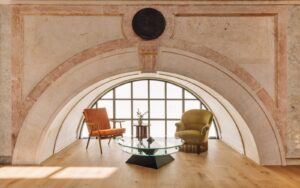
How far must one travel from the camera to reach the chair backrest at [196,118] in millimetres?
7535

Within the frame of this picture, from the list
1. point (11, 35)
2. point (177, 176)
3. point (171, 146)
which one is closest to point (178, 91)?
point (171, 146)

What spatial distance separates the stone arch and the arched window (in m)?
3.53

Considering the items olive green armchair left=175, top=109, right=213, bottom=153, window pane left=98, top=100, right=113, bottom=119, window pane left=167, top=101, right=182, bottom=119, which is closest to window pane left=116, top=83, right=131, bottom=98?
window pane left=98, top=100, right=113, bottom=119

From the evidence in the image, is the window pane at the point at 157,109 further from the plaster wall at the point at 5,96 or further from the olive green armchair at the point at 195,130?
the plaster wall at the point at 5,96

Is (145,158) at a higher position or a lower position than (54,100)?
lower

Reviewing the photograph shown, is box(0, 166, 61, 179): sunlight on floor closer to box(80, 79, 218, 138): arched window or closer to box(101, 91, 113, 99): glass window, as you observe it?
box(80, 79, 218, 138): arched window

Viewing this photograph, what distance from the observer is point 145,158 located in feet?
19.3

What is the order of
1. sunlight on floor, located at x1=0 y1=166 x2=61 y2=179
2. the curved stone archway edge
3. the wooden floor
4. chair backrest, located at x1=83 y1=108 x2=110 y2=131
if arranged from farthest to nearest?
chair backrest, located at x1=83 y1=108 x2=110 y2=131
the curved stone archway edge
sunlight on floor, located at x1=0 y1=166 x2=61 y2=179
the wooden floor

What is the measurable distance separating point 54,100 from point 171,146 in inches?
93.9

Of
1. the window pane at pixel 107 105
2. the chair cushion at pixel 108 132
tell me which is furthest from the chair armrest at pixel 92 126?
the window pane at pixel 107 105

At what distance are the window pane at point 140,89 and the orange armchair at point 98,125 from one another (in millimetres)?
1559

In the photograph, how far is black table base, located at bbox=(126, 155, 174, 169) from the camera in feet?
18.7

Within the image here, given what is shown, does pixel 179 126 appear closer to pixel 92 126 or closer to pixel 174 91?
pixel 174 91

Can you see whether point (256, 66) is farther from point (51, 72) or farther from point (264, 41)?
point (51, 72)
